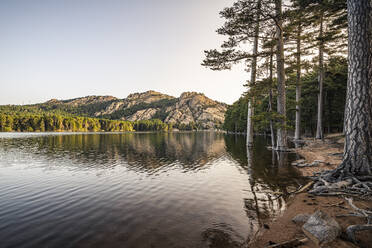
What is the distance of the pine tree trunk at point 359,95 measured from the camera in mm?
8734

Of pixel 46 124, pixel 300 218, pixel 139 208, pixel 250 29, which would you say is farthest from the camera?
pixel 46 124

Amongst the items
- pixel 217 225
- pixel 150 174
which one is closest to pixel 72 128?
pixel 150 174

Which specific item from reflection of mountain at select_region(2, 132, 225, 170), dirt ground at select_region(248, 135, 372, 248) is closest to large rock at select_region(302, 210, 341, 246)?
dirt ground at select_region(248, 135, 372, 248)

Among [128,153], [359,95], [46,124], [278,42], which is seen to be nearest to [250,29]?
[278,42]

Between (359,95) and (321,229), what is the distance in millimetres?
7570

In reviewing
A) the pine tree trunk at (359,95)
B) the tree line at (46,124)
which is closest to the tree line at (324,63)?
the pine tree trunk at (359,95)

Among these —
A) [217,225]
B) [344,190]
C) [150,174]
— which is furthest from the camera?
[150,174]

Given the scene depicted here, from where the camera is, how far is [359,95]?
8.88 m

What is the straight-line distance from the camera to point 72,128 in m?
149

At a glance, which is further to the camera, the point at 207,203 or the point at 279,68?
the point at 279,68

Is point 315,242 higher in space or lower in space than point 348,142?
lower

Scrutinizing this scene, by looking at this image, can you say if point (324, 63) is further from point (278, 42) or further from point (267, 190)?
point (267, 190)

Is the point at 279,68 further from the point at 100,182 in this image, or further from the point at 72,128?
the point at 72,128

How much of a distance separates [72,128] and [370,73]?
566 feet
